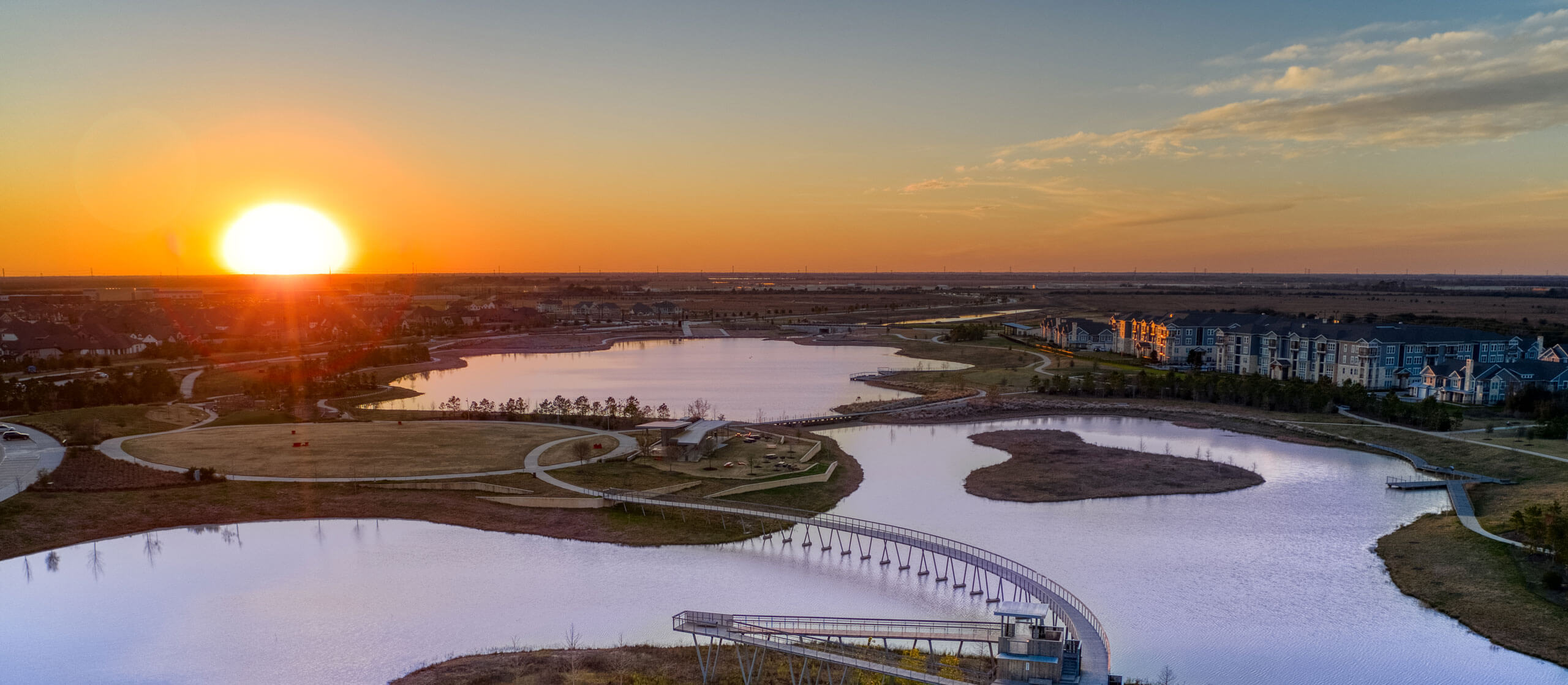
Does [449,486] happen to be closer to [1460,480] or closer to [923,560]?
[923,560]

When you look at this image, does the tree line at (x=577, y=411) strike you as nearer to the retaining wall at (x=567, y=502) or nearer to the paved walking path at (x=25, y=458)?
the retaining wall at (x=567, y=502)

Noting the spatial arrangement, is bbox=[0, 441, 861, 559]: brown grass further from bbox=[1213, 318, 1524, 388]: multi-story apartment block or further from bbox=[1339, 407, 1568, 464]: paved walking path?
bbox=[1213, 318, 1524, 388]: multi-story apartment block

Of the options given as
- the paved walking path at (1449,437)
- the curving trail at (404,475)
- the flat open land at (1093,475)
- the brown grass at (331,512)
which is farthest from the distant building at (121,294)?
the paved walking path at (1449,437)

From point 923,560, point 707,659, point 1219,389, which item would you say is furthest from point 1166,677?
point 1219,389

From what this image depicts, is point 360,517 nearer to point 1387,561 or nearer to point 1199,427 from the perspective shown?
point 1387,561

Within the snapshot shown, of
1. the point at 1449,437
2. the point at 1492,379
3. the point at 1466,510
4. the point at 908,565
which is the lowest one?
the point at 908,565

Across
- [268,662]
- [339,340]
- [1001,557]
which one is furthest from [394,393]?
[1001,557]

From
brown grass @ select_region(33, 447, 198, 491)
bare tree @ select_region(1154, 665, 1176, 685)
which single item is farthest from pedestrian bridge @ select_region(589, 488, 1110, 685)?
brown grass @ select_region(33, 447, 198, 491)
